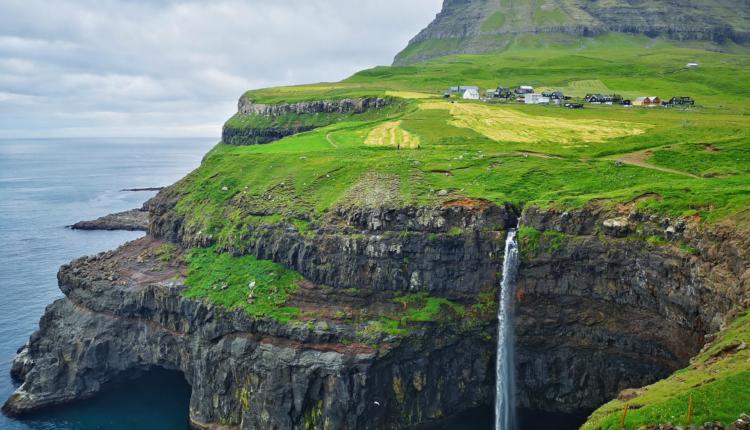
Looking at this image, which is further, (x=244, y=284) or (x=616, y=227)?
(x=244, y=284)

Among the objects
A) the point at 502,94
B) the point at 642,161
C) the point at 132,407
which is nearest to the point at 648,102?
the point at 502,94

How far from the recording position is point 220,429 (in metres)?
58.7

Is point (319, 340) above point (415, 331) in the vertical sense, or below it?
below

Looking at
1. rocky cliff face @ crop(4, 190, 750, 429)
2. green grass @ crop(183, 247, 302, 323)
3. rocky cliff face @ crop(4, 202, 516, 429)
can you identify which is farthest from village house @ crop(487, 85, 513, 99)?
green grass @ crop(183, 247, 302, 323)

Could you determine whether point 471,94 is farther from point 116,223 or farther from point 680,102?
point 116,223

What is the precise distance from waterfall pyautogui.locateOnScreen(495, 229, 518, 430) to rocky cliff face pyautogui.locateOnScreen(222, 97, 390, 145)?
3170 inches

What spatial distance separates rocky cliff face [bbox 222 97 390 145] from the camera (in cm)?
13500

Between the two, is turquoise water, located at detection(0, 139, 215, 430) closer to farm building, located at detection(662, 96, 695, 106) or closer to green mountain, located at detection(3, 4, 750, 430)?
green mountain, located at detection(3, 4, 750, 430)

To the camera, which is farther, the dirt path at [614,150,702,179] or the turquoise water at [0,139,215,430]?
the dirt path at [614,150,702,179]

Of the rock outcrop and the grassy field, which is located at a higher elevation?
the grassy field

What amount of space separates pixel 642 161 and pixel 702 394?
51.0 meters

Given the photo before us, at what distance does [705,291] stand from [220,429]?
47.2 metres

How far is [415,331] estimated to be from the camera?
2249 inches

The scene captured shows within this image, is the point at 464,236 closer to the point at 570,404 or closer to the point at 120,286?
the point at 570,404
